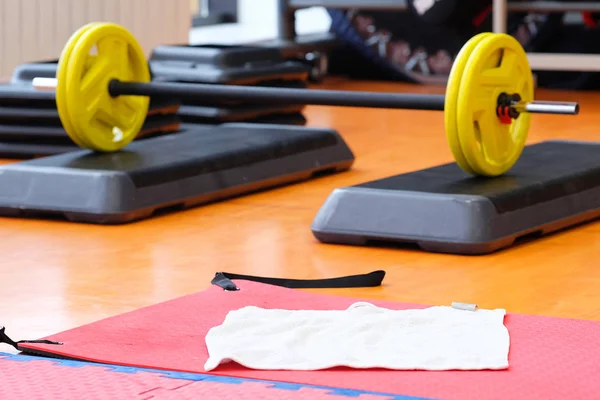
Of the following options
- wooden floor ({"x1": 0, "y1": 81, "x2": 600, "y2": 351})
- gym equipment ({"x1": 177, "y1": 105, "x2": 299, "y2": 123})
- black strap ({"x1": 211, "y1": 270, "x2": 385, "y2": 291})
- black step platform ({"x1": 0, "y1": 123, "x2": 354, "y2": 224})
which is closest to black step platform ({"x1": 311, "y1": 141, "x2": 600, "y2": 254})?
wooden floor ({"x1": 0, "y1": 81, "x2": 600, "y2": 351})

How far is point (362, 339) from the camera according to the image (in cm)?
179

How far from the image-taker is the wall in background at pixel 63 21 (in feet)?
15.0

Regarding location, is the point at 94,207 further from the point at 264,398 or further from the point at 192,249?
the point at 264,398

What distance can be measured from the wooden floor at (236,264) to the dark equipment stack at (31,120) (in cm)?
79

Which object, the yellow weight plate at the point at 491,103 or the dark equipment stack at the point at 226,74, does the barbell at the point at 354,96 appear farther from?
the dark equipment stack at the point at 226,74

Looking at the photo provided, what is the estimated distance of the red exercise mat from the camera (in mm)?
1597

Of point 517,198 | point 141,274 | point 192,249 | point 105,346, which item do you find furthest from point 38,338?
point 517,198

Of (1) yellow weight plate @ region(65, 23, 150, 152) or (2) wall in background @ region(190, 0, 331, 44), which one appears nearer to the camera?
(1) yellow weight plate @ region(65, 23, 150, 152)

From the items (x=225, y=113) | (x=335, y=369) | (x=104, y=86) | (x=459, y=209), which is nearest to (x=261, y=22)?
(x=225, y=113)

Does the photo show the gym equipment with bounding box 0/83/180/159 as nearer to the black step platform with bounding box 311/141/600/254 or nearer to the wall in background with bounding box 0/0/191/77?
the wall in background with bounding box 0/0/191/77

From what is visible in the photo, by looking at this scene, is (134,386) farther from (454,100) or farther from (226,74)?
(226,74)

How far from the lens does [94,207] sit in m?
2.89

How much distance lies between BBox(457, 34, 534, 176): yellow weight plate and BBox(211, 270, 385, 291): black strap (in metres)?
0.52

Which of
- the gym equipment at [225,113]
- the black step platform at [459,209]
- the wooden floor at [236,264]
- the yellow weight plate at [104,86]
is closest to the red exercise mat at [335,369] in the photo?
the wooden floor at [236,264]
